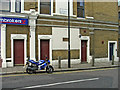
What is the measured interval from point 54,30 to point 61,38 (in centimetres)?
110

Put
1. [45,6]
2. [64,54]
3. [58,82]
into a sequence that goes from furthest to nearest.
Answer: [64,54], [45,6], [58,82]

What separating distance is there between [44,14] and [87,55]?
259 inches

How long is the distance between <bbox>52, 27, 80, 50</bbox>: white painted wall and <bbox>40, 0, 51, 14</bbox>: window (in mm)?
1863

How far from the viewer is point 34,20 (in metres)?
12.7

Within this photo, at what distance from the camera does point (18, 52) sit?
40.8ft

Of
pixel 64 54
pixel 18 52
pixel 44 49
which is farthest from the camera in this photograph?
pixel 64 54

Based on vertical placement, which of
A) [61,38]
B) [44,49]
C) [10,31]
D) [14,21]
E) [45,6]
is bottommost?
[44,49]

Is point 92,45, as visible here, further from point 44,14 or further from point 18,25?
point 18,25

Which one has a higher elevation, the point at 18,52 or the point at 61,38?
the point at 61,38

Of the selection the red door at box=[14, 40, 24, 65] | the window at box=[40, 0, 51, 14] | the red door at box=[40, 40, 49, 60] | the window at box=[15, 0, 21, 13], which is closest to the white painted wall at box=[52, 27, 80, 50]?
the red door at box=[40, 40, 49, 60]

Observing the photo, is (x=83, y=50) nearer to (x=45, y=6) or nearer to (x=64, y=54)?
(x=64, y=54)

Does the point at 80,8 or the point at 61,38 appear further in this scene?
the point at 80,8

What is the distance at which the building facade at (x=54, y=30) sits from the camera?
1204cm

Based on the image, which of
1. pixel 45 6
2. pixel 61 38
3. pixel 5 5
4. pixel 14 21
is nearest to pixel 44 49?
pixel 61 38
